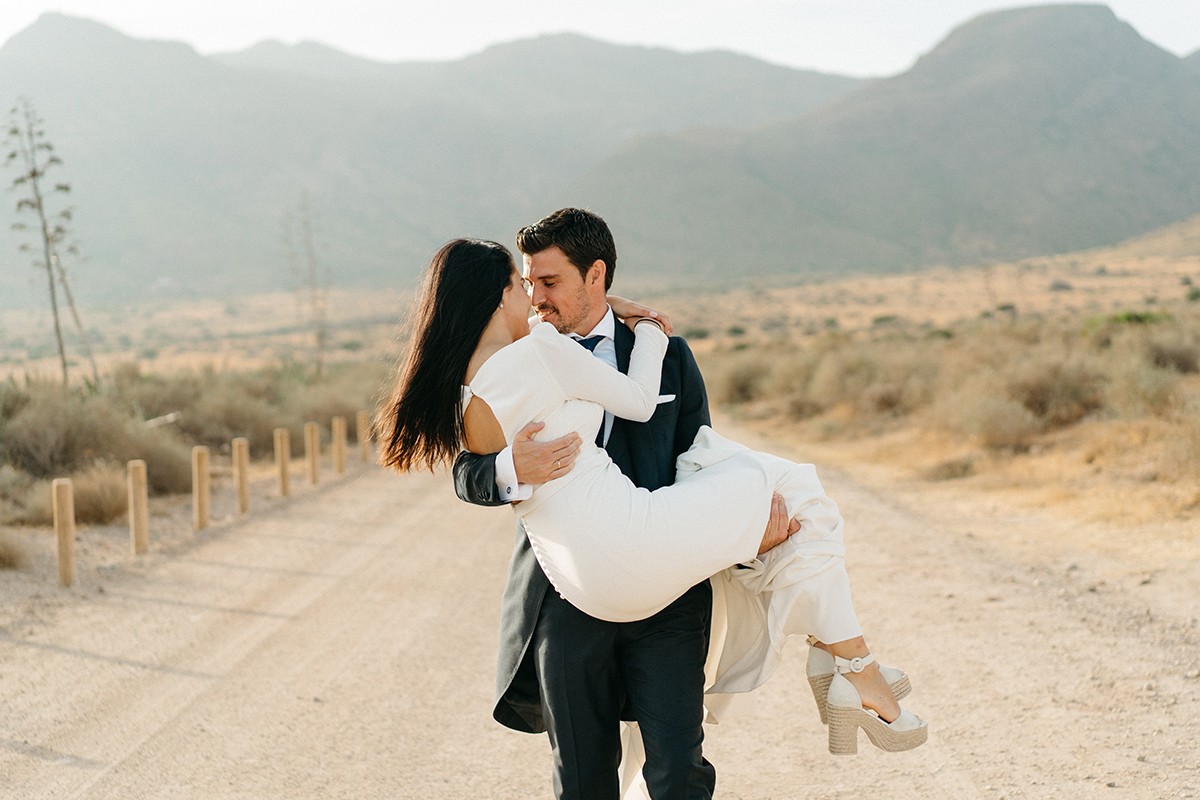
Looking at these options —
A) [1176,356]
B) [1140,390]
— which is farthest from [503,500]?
[1176,356]

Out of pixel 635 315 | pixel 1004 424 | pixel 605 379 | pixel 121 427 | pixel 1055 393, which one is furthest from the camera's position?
pixel 1055 393

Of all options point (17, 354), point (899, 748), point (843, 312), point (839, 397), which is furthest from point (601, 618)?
point (843, 312)

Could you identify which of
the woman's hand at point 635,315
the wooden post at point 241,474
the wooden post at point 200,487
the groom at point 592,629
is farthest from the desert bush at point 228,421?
the groom at point 592,629

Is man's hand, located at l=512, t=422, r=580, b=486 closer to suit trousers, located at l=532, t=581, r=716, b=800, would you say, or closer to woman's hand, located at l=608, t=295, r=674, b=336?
suit trousers, located at l=532, t=581, r=716, b=800

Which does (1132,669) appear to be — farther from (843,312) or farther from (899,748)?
(843,312)

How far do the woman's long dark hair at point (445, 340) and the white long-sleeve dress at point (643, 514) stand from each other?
0.11 meters

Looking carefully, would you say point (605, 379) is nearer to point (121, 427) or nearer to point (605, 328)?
point (605, 328)

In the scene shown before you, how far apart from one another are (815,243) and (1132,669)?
101 metres

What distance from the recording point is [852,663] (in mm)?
3443

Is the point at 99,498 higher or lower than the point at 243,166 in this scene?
lower

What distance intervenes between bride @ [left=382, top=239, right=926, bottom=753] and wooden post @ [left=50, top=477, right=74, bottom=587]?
6.47 m

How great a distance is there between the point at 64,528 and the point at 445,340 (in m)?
6.93

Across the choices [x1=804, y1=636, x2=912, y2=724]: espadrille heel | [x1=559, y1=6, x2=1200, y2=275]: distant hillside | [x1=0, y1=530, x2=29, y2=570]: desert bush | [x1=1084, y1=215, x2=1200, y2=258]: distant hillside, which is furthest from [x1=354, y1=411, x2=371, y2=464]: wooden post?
[x1=559, y1=6, x2=1200, y2=275]: distant hillside

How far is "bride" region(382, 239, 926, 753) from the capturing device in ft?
10.4
